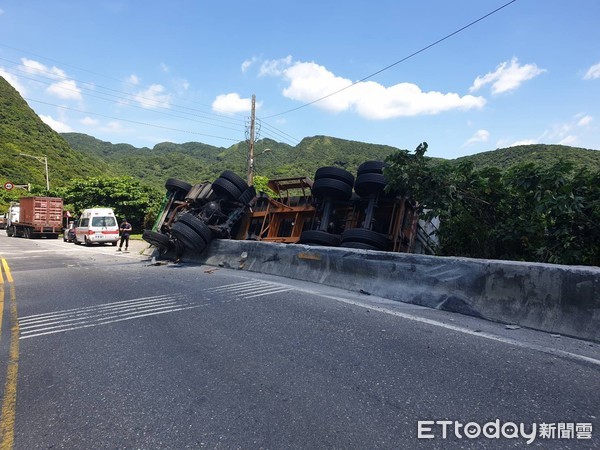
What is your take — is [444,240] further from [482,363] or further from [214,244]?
[214,244]

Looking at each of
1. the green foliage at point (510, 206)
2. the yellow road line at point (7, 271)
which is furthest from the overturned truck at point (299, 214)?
the yellow road line at point (7, 271)

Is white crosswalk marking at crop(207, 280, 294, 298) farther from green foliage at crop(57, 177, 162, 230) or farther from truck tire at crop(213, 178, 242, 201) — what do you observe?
green foliage at crop(57, 177, 162, 230)

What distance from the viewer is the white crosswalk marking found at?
24.2ft

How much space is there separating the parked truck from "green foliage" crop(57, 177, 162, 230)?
12.6ft

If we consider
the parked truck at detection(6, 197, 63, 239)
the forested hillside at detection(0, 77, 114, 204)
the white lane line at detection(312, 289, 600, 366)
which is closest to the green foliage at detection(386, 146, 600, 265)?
the white lane line at detection(312, 289, 600, 366)

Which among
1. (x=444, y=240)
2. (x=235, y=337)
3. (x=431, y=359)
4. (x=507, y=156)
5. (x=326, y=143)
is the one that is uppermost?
(x=326, y=143)

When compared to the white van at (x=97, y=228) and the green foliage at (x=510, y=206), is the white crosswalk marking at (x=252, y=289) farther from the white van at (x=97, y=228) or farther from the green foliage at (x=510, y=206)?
the white van at (x=97, y=228)

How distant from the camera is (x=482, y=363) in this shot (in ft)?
12.2

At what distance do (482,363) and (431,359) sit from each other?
46cm

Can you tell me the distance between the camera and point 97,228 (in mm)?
24594

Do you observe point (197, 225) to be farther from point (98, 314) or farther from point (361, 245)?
point (98, 314)

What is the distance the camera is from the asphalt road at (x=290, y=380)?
2629 mm

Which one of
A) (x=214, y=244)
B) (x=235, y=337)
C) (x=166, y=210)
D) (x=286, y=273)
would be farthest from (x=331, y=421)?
(x=166, y=210)

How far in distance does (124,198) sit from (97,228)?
10.7 meters
